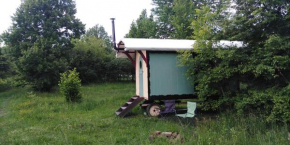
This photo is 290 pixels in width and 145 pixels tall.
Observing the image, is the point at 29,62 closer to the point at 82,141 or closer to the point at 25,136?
the point at 25,136

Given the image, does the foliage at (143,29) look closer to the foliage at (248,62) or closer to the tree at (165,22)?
the tree at (165,22)

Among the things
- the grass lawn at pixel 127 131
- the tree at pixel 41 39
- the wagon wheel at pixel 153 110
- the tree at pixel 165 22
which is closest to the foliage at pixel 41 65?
the tree at pixel 41 39

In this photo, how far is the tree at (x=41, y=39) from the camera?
618 inches

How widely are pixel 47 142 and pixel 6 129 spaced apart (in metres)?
2.24

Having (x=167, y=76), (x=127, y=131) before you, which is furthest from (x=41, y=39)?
(x=127, y=131)

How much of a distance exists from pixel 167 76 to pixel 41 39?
12.1 meters

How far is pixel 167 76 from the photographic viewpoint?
8.05 metres

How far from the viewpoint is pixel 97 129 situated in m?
5.95

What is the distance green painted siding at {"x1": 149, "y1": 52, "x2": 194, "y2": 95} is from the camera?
25.9ft

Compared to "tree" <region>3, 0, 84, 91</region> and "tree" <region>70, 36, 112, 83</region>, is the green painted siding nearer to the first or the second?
"tree" <region>3, 0, 84, 91</region>

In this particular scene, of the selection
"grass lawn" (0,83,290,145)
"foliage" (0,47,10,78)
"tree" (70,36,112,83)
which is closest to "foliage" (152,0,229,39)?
"tree" (70,36,112,83)

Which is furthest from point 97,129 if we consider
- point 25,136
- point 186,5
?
point 186,5

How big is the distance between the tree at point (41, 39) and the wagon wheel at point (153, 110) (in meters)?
10.5

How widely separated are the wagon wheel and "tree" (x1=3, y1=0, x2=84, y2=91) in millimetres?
10473
